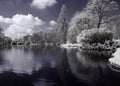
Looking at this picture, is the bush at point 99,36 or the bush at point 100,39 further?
the bush at point 99,36

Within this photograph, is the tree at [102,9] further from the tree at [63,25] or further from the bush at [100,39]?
the tree at [63,25]

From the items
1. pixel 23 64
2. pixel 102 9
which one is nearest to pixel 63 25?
pixel 102 9

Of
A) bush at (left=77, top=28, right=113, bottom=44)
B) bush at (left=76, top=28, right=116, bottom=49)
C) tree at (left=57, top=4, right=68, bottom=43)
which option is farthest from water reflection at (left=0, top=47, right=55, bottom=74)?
tree at (left=57, top=4, right=68, bottom=43)

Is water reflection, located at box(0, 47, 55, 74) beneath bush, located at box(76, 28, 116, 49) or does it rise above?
beneath

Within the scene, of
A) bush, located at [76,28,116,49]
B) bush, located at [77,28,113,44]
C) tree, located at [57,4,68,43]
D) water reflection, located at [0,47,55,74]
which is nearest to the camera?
water reflection, located at [0,47,55,74]

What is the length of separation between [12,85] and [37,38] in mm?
187391

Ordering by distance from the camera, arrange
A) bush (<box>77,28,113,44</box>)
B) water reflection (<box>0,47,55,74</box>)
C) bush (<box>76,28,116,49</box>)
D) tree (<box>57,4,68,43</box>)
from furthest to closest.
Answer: tree (<box>57,4,68,43</box>)
bush (<box>77,28,113,44</box>)
bush (<box>76,28,116,49</box>)
water reflection (<box>0,47,55,74</box>)

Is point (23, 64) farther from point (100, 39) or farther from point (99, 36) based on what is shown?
point (99, 36)

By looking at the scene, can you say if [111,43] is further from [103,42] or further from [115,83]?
[115,83]

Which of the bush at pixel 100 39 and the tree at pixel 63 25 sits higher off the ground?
the tree at pixel 63 25

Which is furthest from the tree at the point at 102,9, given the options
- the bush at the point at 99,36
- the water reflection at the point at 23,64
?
the water reflection at the point at 23,64

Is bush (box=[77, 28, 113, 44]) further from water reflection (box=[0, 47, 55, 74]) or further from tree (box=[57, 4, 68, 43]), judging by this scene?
tree (box=[57, 4, 68, 43])

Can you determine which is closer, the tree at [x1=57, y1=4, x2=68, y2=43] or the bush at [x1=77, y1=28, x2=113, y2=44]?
the bush at [x1=77, y1=28, x2=113, y2=44]

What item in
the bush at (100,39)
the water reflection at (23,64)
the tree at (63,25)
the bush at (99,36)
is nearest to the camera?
the water reflection at (23,64)
